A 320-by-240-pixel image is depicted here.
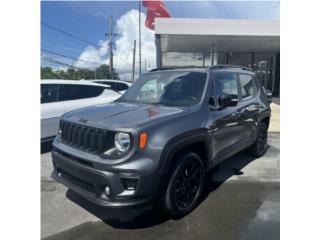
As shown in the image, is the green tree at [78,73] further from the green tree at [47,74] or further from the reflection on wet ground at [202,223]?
the reflection on wet ground at [202,223]

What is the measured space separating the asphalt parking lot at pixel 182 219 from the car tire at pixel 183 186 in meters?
0.15

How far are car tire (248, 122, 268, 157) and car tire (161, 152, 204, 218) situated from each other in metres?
2.60

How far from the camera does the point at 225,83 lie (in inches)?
165

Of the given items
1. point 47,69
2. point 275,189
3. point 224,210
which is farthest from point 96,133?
point 47,69

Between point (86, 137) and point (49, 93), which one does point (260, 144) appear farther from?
point (49, 93)

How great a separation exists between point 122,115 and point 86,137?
1.63 feet

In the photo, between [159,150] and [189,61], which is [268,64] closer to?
[189,61]

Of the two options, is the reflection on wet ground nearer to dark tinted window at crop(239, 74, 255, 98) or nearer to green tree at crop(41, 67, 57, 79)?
dark tinted window at crop(239, 74, 255, 98)

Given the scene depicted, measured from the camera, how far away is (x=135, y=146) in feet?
8.55

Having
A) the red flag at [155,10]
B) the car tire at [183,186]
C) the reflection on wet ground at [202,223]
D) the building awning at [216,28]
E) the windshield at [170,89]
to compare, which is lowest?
the reflection on wet ground at [202,223]

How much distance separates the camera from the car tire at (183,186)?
2963mm

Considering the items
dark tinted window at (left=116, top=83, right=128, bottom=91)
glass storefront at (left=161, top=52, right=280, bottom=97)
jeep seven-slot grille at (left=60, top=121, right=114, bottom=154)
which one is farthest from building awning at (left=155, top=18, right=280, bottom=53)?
jeep seven-slot grille at (left=60, top=121, right=114, bottom=154)

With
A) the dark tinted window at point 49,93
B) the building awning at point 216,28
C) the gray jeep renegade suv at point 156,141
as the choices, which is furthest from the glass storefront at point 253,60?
the gray jeep renegade suv at point 156,141

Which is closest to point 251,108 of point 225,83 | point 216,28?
point 225,83
